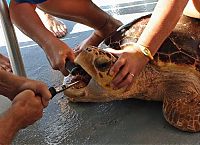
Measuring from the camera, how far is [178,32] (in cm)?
125

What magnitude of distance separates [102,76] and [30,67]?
1.80ft

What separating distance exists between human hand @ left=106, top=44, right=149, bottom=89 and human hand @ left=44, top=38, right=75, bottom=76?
185 millimetres

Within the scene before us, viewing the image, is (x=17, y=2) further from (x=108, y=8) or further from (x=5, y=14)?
(x=108, y=8)

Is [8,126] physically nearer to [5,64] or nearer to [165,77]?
[165,77]

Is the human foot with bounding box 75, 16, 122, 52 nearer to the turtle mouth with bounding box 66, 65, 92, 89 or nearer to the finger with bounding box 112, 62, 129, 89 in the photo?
the turtle mouth with bounding box 66, 65, 92, 89

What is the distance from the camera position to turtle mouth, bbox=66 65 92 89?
48.6 inches

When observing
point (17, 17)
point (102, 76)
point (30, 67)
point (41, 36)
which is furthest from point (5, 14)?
point (102, 76)

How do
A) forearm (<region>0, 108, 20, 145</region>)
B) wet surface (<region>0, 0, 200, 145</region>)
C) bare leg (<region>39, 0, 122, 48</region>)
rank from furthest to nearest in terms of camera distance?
bare leg (<region>39, 0, 122, 48</region>), wet surface (<region>0, 0, 200, 145</region>), forearm (<region>0, 108, 20, 145</region>)

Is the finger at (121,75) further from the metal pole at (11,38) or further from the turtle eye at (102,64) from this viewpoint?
the metal pole at (11,38)

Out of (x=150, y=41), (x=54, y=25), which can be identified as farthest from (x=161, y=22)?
(x=54, y=25)

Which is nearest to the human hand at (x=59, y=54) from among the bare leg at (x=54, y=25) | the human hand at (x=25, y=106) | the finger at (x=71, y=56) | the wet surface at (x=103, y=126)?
the finger at (x=71, y=56)

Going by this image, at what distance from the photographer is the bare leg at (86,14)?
155 centimetres

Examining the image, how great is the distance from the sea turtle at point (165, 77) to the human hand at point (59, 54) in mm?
60

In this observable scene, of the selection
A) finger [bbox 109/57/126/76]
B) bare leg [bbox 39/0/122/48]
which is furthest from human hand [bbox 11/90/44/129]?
bare leg [bbox 39/0/122/48]
